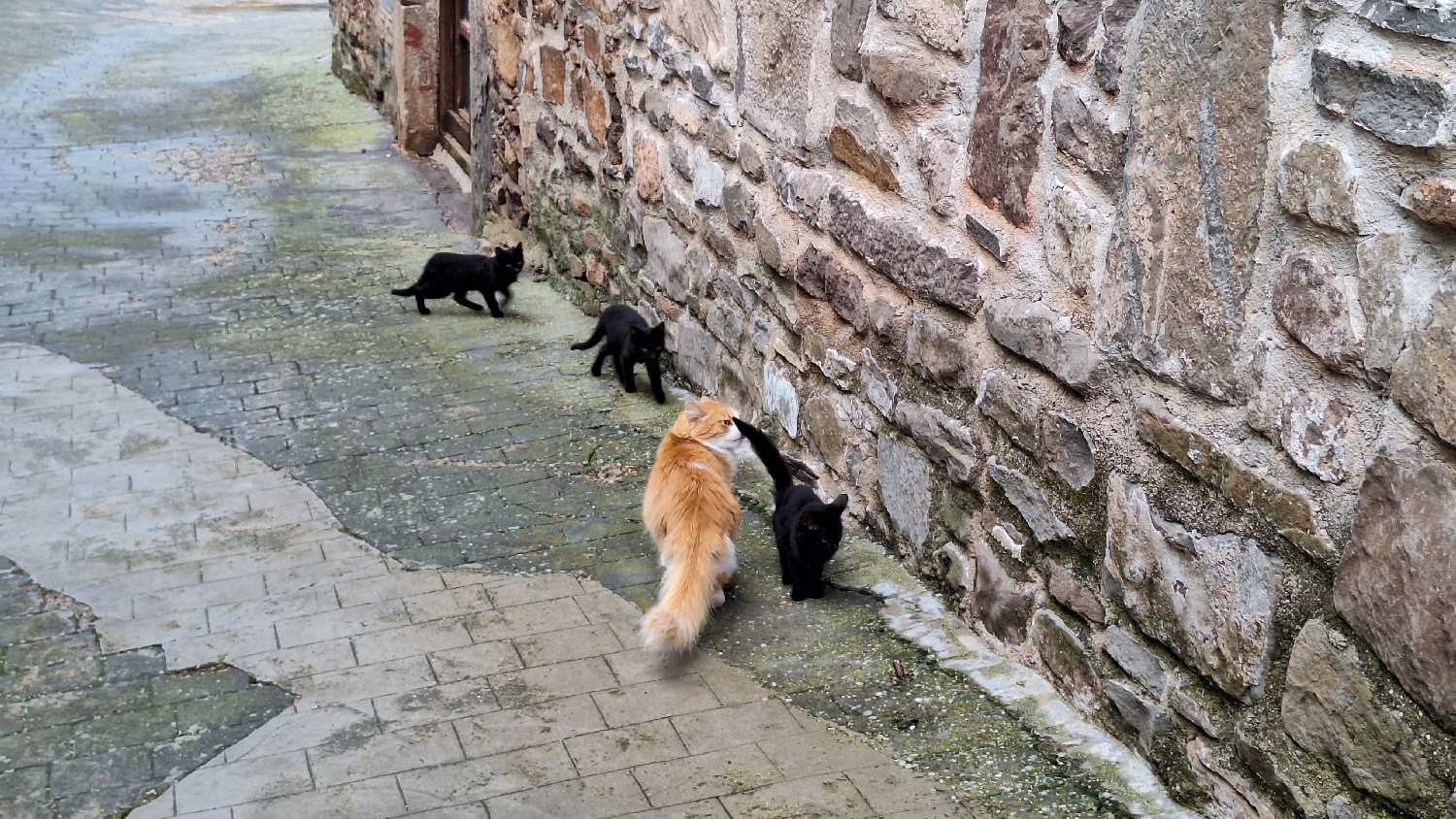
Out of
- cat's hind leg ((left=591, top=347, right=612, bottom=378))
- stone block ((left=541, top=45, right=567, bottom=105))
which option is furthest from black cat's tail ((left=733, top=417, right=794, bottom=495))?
stone block ((left=541, top=45, right=567, bottom=105))

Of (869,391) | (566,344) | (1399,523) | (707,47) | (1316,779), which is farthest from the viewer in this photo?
(566,344)

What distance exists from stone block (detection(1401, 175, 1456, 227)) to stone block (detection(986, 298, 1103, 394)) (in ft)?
2.93

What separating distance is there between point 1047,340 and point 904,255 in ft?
2.17

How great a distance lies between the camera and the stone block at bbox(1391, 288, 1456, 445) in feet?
7.04

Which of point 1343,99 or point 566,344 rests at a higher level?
point 1343,99

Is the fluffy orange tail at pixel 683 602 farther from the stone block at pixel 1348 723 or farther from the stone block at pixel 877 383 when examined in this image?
the stone block at pixel 1348 723

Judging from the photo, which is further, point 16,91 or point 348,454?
point 16,91

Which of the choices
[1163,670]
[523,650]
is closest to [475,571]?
[523,650]

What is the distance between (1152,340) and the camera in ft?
9.27

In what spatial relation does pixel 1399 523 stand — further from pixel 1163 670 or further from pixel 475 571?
pixel 475 571

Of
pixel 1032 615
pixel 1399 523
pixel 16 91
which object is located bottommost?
pixel 16 91

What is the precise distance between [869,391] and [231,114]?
8.05 m

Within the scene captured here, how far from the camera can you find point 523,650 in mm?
3623

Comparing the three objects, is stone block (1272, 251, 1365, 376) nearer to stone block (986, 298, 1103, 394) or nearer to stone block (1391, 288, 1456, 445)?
stone block (1391, 288, 1456, 445)
